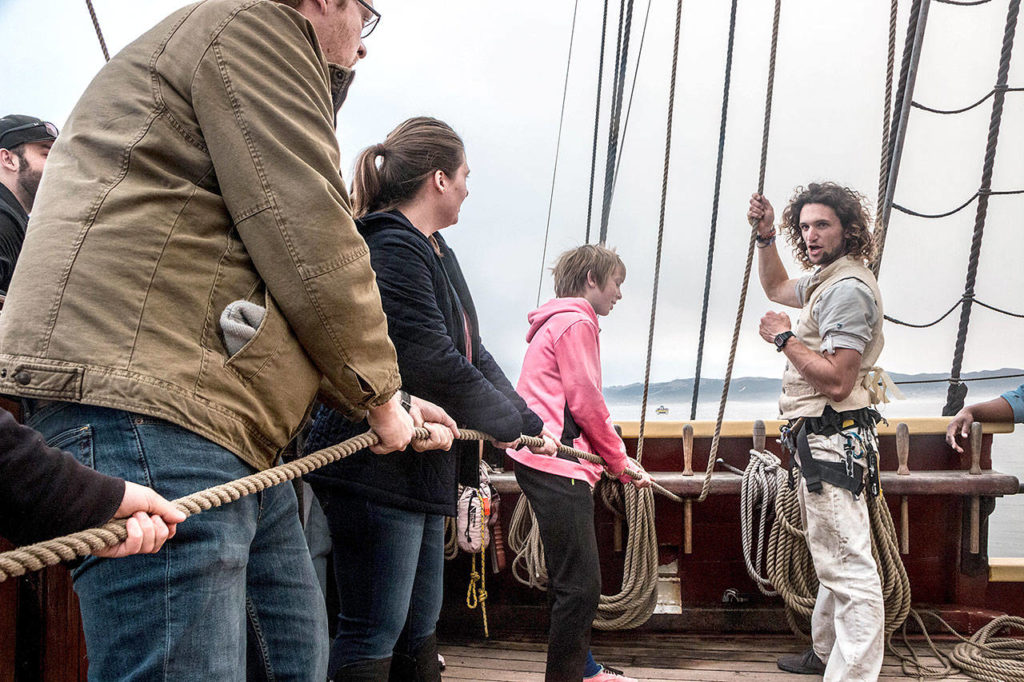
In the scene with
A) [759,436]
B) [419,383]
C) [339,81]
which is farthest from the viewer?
[759,436]

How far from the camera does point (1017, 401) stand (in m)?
2.32

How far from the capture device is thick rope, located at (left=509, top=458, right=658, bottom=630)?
230cm

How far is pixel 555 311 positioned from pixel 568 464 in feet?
1.13

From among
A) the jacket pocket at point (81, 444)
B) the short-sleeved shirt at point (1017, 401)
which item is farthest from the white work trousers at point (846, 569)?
the jacket pocket at point (81, 444)

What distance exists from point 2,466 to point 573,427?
53.1 inches

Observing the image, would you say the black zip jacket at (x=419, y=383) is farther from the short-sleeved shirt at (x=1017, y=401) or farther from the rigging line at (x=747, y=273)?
the short-sleeved shirt at (x=1017, y=401)

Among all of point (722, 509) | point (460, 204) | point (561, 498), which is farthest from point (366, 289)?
point (722, 509)

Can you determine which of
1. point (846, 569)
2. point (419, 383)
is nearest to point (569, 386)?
point (419, 383)

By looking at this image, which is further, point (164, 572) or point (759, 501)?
point (759, 501)

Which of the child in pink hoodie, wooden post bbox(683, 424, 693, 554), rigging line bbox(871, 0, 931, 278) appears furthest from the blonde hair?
rigging line bbox(871, 0, 931, 278)

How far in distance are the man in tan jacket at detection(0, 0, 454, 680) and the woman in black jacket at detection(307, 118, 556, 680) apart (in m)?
0.34

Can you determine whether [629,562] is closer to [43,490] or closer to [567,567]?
[567,567]

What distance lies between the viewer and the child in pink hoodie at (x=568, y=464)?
164 cm

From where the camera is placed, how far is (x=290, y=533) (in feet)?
2.89
